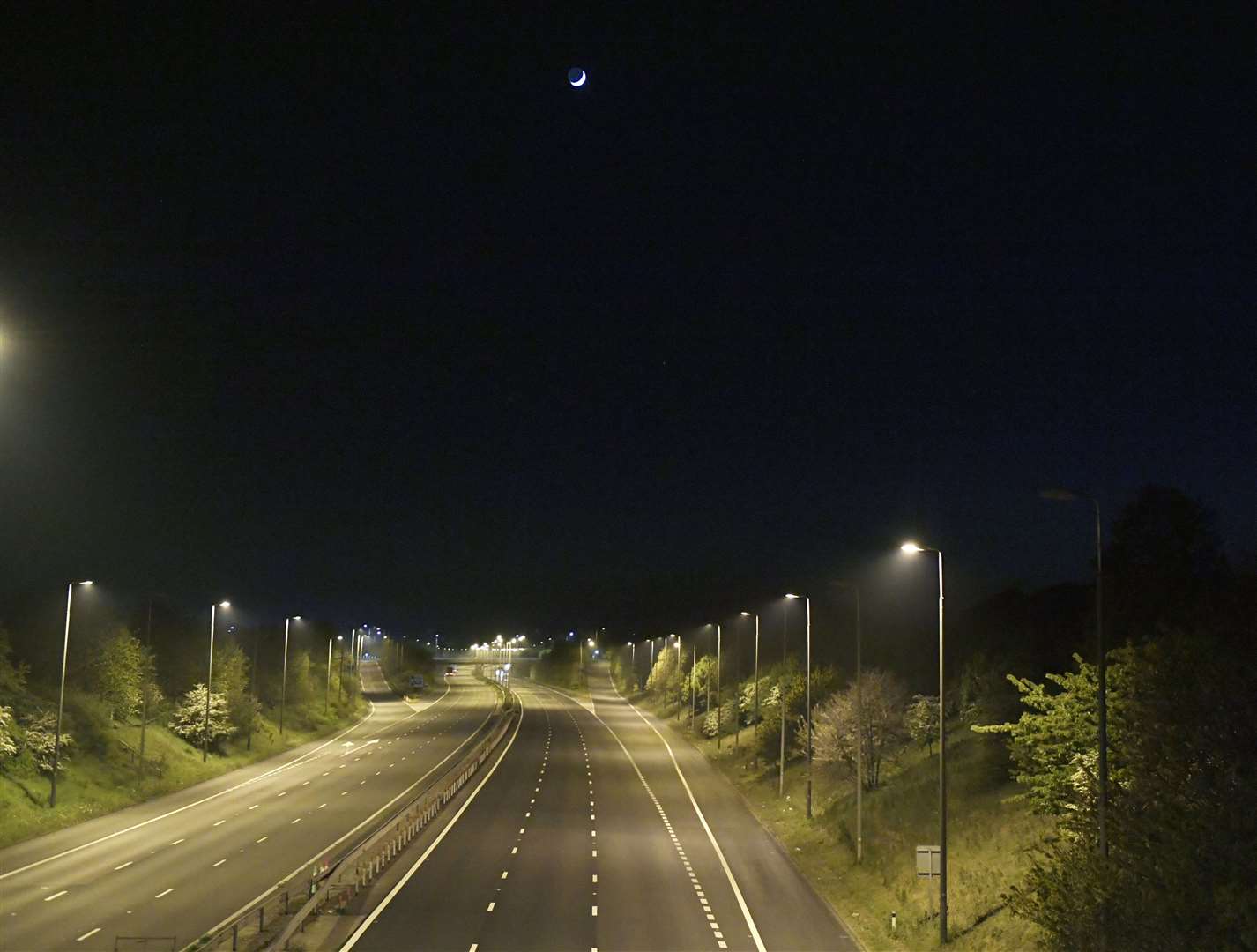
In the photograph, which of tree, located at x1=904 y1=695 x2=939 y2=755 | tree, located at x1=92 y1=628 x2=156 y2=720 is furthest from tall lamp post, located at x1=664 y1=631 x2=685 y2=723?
tree, located at x1=904 y1=695 x2=939 y2=755

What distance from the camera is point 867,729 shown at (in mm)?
59719

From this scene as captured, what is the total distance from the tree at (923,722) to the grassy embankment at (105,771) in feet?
119

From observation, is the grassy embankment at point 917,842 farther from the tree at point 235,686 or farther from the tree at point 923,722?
the tree at point 235,686

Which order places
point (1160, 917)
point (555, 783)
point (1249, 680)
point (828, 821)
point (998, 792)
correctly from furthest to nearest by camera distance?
1. point (555, 783)
2. point (828, 821)
3. point (998, 792)
4. point (1249, 680)
5. point (1160, 917)

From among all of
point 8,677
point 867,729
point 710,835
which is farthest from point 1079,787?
point 8,677

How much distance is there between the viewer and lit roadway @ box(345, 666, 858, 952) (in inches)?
1139

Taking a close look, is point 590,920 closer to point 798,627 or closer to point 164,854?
point 164,854

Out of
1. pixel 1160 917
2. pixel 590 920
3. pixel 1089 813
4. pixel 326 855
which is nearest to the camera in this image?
pixel 1160 917

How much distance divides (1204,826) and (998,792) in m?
26.9

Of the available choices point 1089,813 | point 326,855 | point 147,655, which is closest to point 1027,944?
point 1089,813

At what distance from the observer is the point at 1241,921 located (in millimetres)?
17344

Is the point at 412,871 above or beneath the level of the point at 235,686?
beneath

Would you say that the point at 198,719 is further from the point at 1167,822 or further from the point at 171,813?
the point at 1167,822

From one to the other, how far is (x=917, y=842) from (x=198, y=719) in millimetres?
52282
